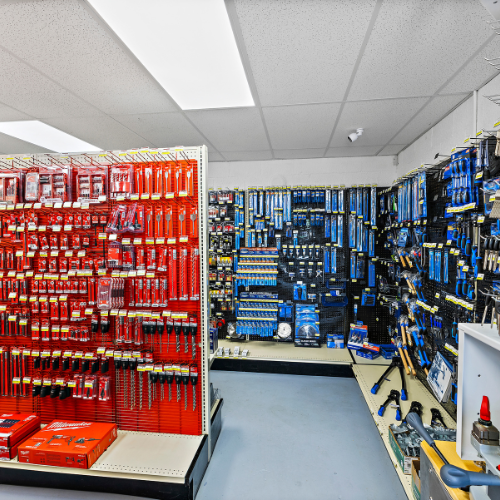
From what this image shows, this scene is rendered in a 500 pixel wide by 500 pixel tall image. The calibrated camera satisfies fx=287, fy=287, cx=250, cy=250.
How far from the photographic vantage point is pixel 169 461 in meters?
2.17

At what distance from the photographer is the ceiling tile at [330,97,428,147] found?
3.05m

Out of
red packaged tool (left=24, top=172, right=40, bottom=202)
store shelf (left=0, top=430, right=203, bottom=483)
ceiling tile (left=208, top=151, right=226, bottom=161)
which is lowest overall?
store shelf (left=0, top=430, right=203, bottom=483)

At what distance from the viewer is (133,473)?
207 centimetres

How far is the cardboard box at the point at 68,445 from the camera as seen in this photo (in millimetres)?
2127

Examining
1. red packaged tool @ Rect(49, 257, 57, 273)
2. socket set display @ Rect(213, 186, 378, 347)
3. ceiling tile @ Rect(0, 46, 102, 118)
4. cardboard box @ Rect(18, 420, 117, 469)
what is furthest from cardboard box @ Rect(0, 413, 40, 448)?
ceiling tile @ Rect(0, 46, 102, 118)

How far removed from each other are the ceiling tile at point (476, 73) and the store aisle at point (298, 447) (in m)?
3.50

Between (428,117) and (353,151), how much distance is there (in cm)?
143

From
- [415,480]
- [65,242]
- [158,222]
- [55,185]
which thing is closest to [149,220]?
[158,222]

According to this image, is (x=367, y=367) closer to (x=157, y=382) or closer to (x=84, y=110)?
(x=157, y=382)

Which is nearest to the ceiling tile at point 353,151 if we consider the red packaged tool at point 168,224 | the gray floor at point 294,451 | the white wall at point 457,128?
the white wall at point 457,128

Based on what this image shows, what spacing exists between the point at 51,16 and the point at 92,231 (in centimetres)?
150

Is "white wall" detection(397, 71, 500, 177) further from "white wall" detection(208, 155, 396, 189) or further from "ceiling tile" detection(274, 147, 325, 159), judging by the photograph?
"ceiling tile" detection(274, 147, 325, 159)

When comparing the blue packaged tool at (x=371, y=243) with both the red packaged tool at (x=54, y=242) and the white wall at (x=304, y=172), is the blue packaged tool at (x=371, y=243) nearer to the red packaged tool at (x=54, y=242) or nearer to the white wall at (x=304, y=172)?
the white wall at (x=304, y=172)

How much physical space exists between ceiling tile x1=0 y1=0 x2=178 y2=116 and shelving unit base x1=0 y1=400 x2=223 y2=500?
3103mm
